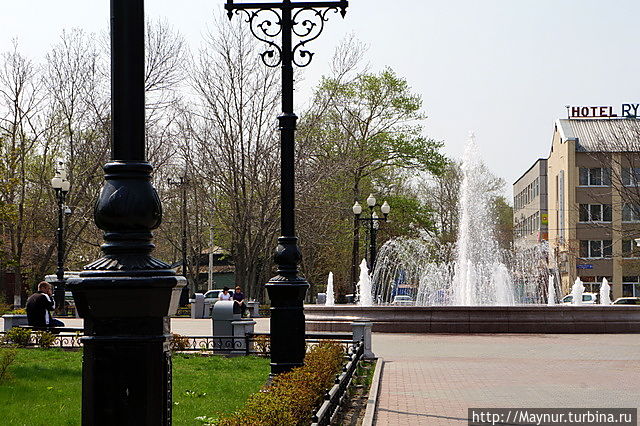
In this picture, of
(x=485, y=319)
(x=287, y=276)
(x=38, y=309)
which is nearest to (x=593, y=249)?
(x=485, y=319)

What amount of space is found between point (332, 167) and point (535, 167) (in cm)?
6224

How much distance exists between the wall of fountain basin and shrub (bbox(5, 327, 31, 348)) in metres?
8.73

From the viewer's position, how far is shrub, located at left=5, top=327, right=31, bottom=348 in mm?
22484

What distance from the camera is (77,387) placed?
46.2 feet

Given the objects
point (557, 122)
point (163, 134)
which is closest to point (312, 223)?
point (163, 134)

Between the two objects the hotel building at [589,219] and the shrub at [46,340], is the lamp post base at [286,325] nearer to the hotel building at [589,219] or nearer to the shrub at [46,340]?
the shrub at [46,340]

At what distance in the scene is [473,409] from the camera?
1153cm

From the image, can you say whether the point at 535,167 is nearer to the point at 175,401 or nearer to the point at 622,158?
the point at 622,158

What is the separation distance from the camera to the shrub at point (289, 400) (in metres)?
7.40

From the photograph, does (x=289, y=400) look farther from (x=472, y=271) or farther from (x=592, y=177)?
(x=592, y=177)

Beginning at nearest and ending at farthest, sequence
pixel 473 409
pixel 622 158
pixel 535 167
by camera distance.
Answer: pixel 473 409 < pixel 622 158 < pixel 535 167

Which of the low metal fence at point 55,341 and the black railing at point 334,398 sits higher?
the black railing at point 334,398

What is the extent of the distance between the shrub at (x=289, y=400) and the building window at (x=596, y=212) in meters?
73.8

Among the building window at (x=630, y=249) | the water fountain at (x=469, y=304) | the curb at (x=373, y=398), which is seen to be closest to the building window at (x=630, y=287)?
the building window at (x=630, y=249)
